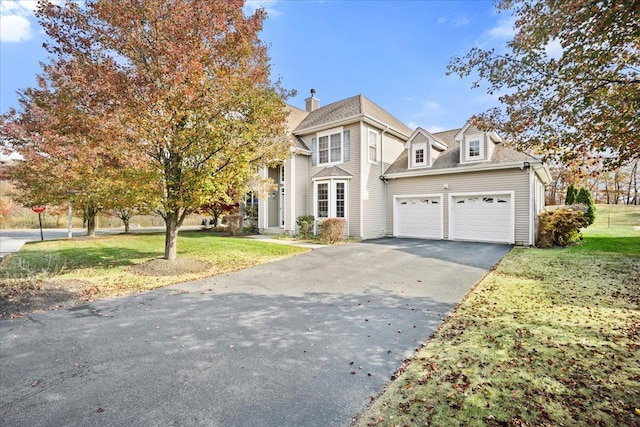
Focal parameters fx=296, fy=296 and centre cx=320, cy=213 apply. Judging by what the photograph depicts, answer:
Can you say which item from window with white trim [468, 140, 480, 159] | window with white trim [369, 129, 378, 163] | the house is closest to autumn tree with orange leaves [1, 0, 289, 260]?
the house

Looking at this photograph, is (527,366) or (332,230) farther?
(332,230)

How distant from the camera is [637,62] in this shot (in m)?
3.83

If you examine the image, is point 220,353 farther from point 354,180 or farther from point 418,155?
point 418,155

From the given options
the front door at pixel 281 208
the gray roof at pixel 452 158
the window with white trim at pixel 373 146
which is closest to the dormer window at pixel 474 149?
the gray roof at pixel 452 158

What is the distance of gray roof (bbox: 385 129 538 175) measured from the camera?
1369cm

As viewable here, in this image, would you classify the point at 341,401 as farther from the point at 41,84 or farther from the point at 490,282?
the point at 41,84

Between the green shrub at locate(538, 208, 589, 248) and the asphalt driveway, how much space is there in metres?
8.03

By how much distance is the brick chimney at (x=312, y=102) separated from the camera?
22539 mm

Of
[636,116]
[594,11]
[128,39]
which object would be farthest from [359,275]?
[128,39]

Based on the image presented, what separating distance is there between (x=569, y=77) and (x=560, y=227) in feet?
37.8

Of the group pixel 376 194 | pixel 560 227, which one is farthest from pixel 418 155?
pixel 560 227

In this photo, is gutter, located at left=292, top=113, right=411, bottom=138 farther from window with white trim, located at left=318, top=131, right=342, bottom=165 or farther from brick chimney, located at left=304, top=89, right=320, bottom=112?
brick chimney, located at left=304, top=89, right=320, bottom=112

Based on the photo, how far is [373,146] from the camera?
55.0ft

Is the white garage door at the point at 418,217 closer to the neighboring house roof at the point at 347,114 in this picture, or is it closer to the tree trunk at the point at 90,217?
the neighboring house roof at the point at 347,114
